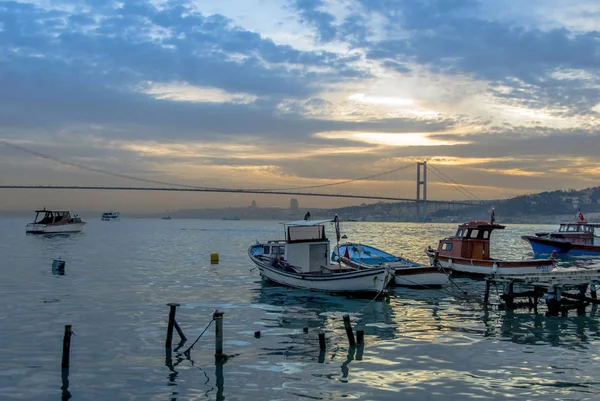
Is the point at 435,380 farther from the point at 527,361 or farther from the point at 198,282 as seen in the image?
the point at 198,282

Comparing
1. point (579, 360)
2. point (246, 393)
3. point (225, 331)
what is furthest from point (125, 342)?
point (579, 360)

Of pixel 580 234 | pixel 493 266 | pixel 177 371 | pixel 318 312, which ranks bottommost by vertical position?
pixel 318 312

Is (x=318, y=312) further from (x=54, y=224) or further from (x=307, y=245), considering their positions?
(x=54, y=224)

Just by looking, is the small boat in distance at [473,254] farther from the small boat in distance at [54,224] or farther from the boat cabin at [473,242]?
the small boat in distance at [54,224]

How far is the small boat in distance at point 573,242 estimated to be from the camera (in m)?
54.9

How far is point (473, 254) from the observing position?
33688 millimetres

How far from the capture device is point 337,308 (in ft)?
75.6

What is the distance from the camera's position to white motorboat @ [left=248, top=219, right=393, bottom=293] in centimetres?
2433

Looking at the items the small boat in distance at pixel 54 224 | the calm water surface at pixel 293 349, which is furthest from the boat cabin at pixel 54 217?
the calm water surface at pixel 293 349

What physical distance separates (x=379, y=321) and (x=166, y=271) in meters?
22.8

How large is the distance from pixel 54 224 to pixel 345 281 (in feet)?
259

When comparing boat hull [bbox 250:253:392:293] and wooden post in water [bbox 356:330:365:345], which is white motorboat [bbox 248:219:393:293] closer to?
boat hull [bbox 250:253:392:293]

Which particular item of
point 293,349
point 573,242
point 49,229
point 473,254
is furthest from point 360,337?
point 49,229

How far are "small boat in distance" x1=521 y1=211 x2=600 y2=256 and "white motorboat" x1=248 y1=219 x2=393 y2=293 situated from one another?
117 feet
